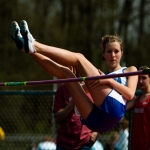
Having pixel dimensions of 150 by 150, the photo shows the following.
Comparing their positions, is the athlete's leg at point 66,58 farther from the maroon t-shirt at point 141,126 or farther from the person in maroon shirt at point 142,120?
the maroon t-shirt at point 141,126

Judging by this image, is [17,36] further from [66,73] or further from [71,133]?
[71,133]

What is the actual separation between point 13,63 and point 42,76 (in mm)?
1064

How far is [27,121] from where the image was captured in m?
10.1

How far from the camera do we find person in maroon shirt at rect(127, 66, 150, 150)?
6148 millimetres

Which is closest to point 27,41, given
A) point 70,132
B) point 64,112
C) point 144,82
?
point 64,112

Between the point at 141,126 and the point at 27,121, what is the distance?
4.33 meters

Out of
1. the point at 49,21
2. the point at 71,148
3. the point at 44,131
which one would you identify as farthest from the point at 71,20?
the point at 71,148

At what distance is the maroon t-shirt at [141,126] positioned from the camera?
614 centimetres

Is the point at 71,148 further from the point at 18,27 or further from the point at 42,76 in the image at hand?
the point at 42,76

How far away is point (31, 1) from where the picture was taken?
685 inches

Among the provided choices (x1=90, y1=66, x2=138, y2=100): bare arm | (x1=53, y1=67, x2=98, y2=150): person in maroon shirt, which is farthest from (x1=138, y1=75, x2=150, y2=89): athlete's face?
(x1=90, y1=66, x2=138, y2=100): bare arm

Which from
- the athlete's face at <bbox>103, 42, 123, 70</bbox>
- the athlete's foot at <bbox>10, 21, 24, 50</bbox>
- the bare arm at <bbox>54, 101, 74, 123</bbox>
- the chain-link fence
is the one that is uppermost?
the athlete's foot at <bbox>10, 21, 24, 50</bbox>

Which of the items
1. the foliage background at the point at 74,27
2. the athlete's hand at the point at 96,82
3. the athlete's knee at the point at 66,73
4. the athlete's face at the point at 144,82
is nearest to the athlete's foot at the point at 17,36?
the athlete's knee at the point at 66,73

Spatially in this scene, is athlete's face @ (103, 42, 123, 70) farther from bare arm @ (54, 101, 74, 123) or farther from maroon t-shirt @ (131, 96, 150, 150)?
maroon t-shirt @ (131, 96, 150, 150)
